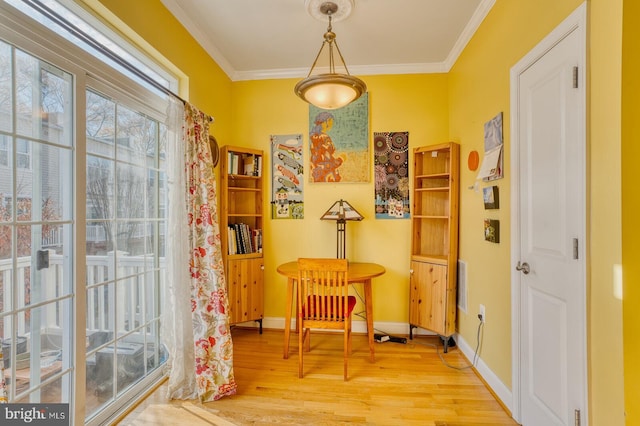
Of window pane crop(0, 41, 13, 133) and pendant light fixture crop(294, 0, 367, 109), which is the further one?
pendant light fixture crop(294, 0, 367, 109)

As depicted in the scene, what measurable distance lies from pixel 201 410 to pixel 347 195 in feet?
7.08

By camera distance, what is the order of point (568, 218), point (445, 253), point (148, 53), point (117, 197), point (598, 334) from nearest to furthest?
1. point (598, 334)
2. point (568, 218)
3. point (117, 197)
4. point (148, 53)
5. point (445, 253)

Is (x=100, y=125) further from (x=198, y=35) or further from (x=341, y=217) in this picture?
(x=341, y=217)

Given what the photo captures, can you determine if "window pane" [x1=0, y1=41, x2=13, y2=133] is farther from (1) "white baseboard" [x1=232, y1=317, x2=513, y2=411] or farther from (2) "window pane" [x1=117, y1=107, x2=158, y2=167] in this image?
(1) "white baseboard" [x1=232, y1=317, x2=513, y2=411]

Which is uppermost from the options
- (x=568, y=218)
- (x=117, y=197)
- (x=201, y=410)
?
(x=117, y=197)

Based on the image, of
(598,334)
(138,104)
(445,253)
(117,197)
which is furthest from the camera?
(445,253)

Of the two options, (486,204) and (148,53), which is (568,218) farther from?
(148,53)

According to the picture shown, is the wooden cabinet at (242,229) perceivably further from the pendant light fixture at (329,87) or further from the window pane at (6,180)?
the window pane at (6,180)

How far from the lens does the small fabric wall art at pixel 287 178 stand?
10.1ft

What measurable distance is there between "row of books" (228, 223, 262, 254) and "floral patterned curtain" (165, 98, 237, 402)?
2.56 feet

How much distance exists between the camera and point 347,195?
3010 mm

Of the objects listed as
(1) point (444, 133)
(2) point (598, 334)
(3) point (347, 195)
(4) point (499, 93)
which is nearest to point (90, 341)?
(3) point (347, 195)

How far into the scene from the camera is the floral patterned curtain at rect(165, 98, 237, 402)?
1.89 meters

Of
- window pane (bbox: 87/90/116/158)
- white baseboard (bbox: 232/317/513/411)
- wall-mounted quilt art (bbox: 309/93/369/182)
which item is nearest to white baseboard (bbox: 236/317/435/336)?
white baseboard (bbox: 232/317/513/411)
